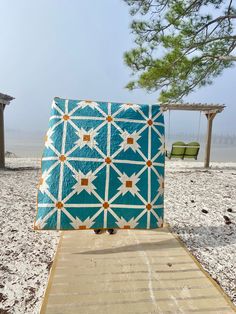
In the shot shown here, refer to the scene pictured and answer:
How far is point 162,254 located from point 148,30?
737 centimetres

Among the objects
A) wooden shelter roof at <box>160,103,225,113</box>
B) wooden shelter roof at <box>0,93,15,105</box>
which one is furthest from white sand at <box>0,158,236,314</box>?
wooden shelter roof at <box>160,103,225,113</box>

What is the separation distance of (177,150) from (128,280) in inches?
379

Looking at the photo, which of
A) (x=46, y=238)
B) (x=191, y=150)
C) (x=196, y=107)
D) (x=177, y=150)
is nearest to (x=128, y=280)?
(x=46, y=238)

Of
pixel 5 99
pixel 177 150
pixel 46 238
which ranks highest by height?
pixel 5 99

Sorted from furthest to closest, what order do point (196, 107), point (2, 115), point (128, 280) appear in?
point (196, 107) < point (2, 115) < point (128, 280)

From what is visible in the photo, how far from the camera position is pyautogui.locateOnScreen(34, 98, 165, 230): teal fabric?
3.11 meters

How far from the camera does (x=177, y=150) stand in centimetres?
1190

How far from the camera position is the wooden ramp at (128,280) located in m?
2.32

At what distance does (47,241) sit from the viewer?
3.76 meters

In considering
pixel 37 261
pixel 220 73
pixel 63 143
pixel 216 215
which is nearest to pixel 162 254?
pixel 37 261

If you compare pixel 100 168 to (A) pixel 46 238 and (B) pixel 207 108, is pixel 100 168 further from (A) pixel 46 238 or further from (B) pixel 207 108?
(B) pixel 207 108

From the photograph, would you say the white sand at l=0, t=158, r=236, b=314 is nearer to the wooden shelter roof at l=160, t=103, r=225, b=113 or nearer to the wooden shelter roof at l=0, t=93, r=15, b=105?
the wooden shelter roof at l=0, t=93, r=15, b=105

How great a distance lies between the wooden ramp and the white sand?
192 millimetres

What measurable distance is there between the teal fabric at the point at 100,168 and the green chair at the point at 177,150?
863 cm
